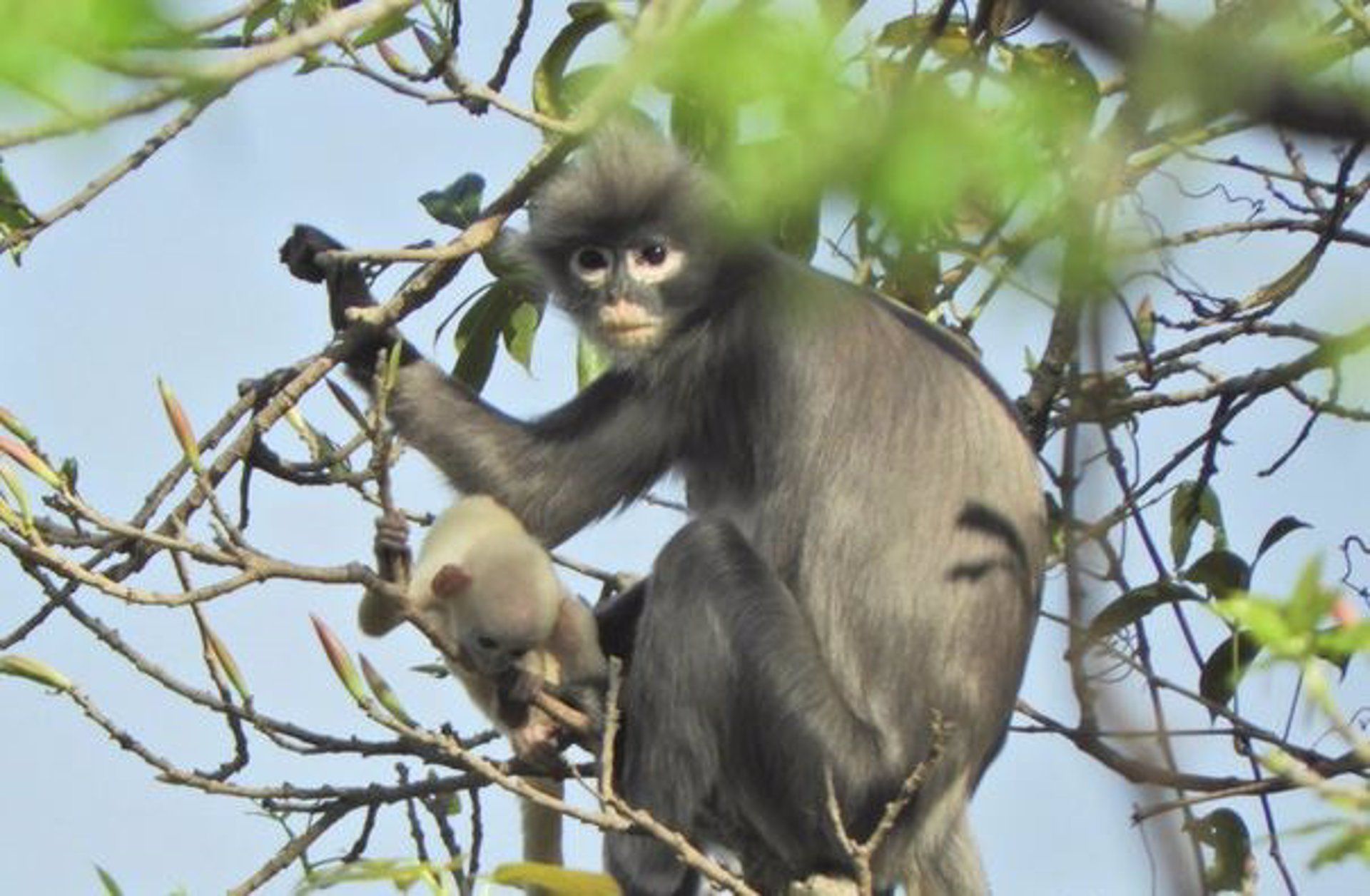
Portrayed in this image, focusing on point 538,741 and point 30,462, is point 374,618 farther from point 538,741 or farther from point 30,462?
point 30,462

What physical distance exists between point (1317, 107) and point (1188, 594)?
3584 mm

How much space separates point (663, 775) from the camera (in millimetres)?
5324

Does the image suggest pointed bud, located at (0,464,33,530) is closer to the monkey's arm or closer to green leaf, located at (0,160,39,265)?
green leaf, located at (0,160,39,265)

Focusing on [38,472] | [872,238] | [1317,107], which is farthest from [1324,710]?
[38,472]

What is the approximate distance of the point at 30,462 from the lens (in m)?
3.99

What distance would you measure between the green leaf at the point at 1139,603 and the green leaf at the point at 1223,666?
20 centimetres

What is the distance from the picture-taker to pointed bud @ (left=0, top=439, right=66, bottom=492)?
3982 mm

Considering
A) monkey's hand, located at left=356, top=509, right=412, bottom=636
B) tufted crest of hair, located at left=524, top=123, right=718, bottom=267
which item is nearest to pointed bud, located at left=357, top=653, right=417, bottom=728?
monkey's hand, located at left=356, top=509, right=412, bottom=636

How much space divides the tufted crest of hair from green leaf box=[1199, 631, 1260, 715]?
6.08 feet

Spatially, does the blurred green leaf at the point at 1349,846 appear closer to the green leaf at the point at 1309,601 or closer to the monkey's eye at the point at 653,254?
the green leaf at the point at 1309,601

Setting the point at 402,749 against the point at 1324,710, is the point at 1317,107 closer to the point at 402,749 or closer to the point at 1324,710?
the point at 1324,710

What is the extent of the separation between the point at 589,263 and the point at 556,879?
317 cm

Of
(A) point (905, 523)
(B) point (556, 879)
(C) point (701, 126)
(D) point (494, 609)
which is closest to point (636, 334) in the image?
(A) point (905, 523)

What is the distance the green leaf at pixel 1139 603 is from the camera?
4238 millimetres
